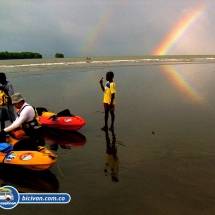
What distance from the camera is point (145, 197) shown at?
15.3ft

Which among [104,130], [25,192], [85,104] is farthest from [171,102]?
[25,192]

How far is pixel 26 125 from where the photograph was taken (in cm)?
580

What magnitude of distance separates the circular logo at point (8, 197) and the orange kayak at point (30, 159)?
1.98 ft

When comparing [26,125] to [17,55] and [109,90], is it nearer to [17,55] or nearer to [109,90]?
[109,90]

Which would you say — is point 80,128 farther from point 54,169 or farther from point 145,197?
point 145,197

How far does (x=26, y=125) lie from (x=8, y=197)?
1.72 m

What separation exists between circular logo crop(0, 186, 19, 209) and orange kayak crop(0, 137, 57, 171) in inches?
23.8

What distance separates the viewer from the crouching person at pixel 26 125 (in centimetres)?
555

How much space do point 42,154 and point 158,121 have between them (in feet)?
16.9

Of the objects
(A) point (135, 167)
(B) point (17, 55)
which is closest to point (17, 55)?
(B) point (17, 55)

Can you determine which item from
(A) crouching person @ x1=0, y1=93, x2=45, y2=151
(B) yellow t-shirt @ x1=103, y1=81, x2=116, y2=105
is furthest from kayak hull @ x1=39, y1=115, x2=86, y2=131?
(A) crouching person @ x1=0, y1=93, x2=45, y2=151

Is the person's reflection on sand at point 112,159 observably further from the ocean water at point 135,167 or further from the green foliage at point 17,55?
the green foliage at point 17,55

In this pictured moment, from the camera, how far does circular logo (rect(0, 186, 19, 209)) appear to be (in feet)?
14.9

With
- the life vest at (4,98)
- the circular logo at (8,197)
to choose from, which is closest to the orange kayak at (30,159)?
the circular logo at (8,197)
